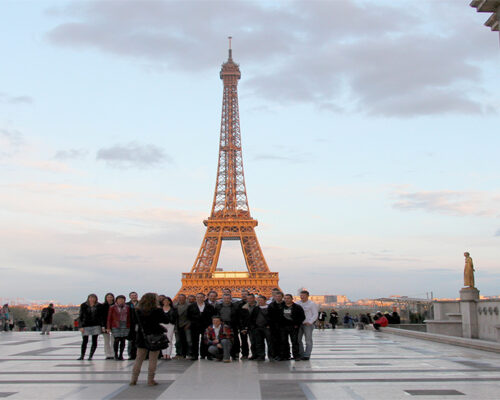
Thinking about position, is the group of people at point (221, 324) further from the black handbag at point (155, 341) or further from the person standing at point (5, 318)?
the person standing at point (5, 318)

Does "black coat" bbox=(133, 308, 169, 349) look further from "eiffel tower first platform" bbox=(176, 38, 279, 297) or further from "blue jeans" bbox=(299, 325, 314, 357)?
"eiffel tower first platform" bbox=(176, 38, 279, 297)

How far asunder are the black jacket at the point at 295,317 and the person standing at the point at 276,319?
0.09 metres

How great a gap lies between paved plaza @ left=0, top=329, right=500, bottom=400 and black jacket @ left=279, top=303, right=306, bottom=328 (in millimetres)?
860

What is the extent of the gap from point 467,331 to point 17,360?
16.1m

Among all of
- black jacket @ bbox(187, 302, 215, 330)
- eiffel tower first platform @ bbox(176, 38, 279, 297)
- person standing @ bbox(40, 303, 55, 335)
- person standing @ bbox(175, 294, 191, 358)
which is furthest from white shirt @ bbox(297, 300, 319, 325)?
eiffel tower first platform @ bbox(176, 38, 279, 297)

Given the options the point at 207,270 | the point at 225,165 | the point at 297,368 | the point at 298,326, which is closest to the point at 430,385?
the point at 297,368

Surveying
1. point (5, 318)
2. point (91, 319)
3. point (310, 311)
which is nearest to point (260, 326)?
point (310, 311)

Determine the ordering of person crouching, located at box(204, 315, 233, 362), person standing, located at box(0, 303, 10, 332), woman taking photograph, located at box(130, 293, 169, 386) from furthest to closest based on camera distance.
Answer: person standing, located at box(0, 303, 10, 332) → person crouching, located at box(204, 315, 233, 362) → woman taking photograph, located at box(130, 293, 169, 386)

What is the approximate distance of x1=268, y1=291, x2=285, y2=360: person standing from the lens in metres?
13.3

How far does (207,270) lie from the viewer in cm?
6862

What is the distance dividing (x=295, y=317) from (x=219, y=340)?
173 centimetres

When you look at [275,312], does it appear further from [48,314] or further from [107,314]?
[48,314]

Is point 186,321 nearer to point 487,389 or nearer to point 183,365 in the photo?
point 183,365

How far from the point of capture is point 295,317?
1323 cm
